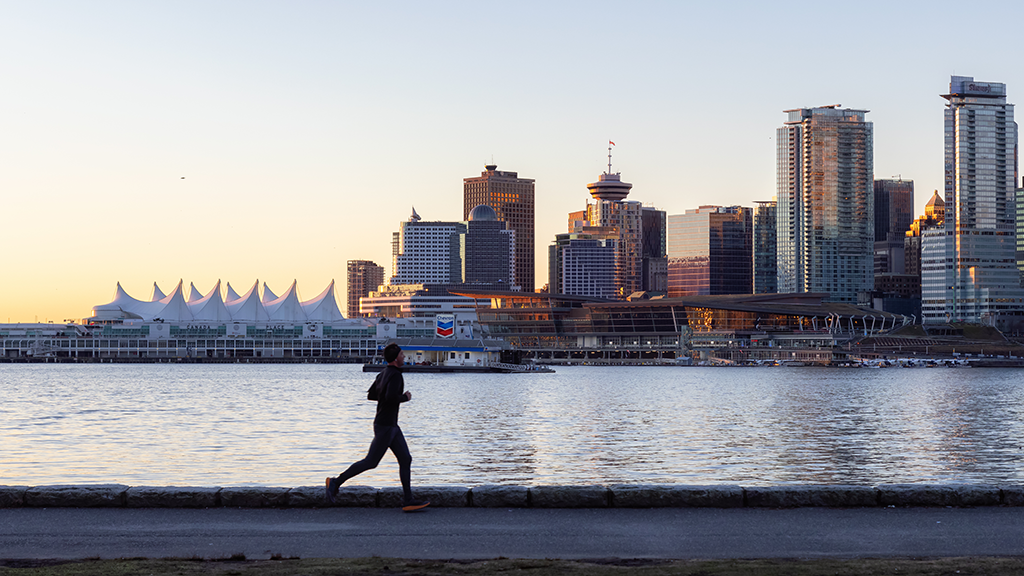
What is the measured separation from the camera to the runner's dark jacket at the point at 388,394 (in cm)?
1296

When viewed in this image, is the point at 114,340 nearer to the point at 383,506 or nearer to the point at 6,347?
the point at 6,347

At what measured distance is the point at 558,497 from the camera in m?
12.9

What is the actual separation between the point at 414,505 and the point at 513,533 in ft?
5.07

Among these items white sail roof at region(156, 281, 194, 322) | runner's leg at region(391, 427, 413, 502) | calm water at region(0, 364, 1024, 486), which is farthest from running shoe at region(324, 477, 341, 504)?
white sail roof at region(156, 281, 194, 322)

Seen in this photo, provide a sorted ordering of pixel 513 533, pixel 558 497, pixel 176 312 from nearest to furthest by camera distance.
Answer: pixel 513 533 → pixel 558 497 → pixel 176 312

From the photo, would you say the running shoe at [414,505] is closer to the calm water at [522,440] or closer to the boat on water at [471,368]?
the calm water at [522,440]

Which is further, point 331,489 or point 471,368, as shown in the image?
point 471,368

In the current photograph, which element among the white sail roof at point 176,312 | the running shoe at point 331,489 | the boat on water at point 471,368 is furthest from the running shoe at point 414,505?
the white sail roof at point 176,312

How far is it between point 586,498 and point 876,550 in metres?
3.32

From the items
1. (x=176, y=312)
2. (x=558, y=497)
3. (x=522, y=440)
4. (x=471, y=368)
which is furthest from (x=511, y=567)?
(x=176, y=312)

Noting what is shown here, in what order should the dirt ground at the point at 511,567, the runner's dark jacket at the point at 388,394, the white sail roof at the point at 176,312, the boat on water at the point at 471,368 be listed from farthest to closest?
the white sail roof at the point at 176,312 < the boat on water at the point at 471,368 < the runner's dark jacket at the point at 388,394 < the dirt ground at the point at 511,567

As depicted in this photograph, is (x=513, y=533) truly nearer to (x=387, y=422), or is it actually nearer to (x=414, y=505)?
(x=414, y=505)

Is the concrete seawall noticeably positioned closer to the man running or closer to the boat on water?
the man running

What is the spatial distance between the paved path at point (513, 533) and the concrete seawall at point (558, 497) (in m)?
0.13
